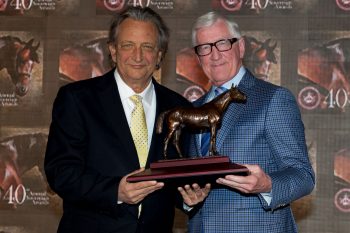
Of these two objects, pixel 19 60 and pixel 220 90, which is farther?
pixel 19 60

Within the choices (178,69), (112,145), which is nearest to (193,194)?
(112,145)

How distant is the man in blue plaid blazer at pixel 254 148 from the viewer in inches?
79.0

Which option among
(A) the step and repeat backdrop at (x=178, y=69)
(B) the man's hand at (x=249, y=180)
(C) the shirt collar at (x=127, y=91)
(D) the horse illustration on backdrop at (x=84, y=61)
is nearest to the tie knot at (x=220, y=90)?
(C) the shirt collar at (x=127, y=91)

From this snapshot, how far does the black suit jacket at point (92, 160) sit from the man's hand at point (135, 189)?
0.07 meters

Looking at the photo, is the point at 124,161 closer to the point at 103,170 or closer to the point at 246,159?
the point at 103,170

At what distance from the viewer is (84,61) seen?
3.80 m

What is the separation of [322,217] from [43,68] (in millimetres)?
1856

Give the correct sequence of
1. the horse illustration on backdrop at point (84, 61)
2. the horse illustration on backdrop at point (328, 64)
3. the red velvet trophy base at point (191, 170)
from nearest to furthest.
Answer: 1. the red velvet trophy base at point (191, 170)
2. the horse illustration on backdrop at point (328, 64)
3. the horse illustration on backdrop at point (84, 61)

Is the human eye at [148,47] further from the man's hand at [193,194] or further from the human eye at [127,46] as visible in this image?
the man's hand at [193,194]

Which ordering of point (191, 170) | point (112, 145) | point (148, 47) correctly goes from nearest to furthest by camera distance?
point (191, 170), point (112, 145), point (148, 47)

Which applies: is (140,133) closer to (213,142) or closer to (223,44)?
(213,142)

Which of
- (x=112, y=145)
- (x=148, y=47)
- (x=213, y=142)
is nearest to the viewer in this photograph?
(x=213, y=142)

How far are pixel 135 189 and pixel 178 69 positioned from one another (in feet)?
6.30

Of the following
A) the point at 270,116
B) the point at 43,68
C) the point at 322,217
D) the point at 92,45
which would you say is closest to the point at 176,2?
the point at 92,45
